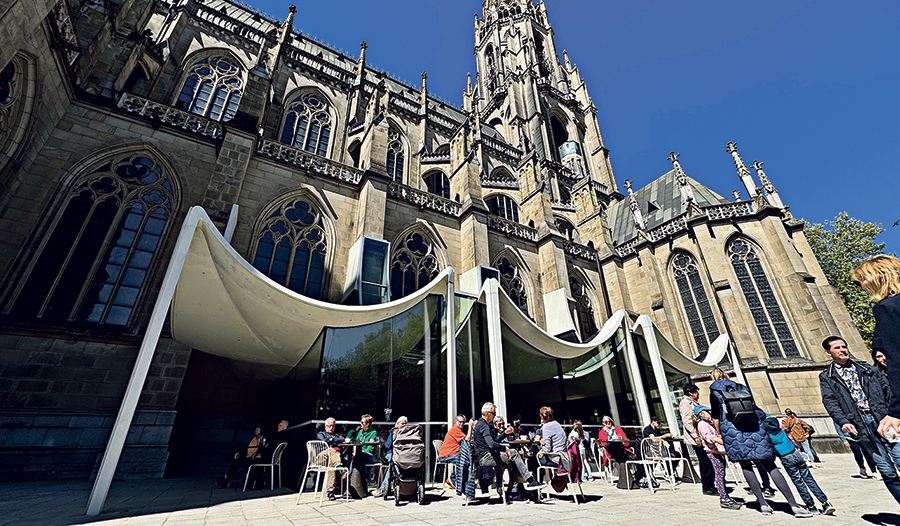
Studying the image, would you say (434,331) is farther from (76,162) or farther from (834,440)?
(834,440)

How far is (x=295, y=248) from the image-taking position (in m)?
10.9

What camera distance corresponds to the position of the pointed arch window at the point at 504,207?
18.8m

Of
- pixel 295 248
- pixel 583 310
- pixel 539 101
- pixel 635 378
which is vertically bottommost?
pixel 635 378

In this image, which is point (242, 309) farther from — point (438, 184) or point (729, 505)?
point (438, 184)

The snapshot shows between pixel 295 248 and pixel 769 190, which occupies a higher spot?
pixel 769 190

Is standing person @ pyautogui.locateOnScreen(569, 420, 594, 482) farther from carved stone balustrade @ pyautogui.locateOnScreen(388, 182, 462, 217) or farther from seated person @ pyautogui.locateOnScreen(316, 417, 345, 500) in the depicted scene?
carved stone balustrade @ pyautogui.locateOnScreen(388, 182, 462, 217)

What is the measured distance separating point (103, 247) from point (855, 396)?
12.7 m

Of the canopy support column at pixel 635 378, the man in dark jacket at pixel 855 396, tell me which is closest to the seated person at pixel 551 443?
the man in dark jacket at pixel 855 396

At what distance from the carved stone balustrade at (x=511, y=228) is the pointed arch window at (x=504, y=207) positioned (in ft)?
8.51

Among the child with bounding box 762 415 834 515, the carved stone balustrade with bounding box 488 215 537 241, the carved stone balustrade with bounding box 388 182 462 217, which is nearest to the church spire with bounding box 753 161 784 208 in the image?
the carved stone balustrade with bounding box 488 215 537 241

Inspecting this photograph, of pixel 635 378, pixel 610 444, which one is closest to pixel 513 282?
pixel 635 378

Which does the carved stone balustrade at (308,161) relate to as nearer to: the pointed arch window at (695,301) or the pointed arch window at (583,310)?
the pointed arch window at (583,310)

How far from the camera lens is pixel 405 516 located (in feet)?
11.7

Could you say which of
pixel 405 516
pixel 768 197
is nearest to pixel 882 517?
pixel 405 516
